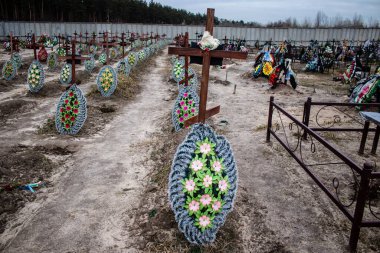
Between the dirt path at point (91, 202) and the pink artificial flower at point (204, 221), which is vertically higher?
the pink artificial flower at point (204, 221)

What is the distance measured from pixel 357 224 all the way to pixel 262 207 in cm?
131

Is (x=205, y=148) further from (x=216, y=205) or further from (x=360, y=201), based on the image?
(x=360, y=201)

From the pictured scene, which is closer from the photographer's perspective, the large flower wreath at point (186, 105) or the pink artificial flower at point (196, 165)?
the pink artificial flower at point (196, 165)

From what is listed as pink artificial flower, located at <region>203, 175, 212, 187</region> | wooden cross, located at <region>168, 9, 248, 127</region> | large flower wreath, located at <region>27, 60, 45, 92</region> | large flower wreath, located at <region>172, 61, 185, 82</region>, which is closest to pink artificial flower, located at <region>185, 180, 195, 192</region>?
pink artificial flower, located at <region>203, 175, 212, 187</region>

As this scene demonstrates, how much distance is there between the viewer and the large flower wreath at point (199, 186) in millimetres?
3525

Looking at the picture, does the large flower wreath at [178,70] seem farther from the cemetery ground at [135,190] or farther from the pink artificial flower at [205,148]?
the pink artificial flower at [205,148]

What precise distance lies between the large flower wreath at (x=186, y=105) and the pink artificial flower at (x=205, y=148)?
12.9 ft

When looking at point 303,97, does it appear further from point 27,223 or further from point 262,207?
point 27,223

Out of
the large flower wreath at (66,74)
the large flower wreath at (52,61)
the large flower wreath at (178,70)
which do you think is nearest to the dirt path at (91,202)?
the large flower wreath at (178,70)

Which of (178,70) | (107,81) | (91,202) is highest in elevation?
(178,70)

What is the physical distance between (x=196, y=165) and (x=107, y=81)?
30.3ft

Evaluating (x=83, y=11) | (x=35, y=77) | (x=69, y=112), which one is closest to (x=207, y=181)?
(x=69, y=112)

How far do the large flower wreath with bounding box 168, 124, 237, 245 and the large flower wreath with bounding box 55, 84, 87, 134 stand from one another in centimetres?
527

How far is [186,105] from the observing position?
7703mm
